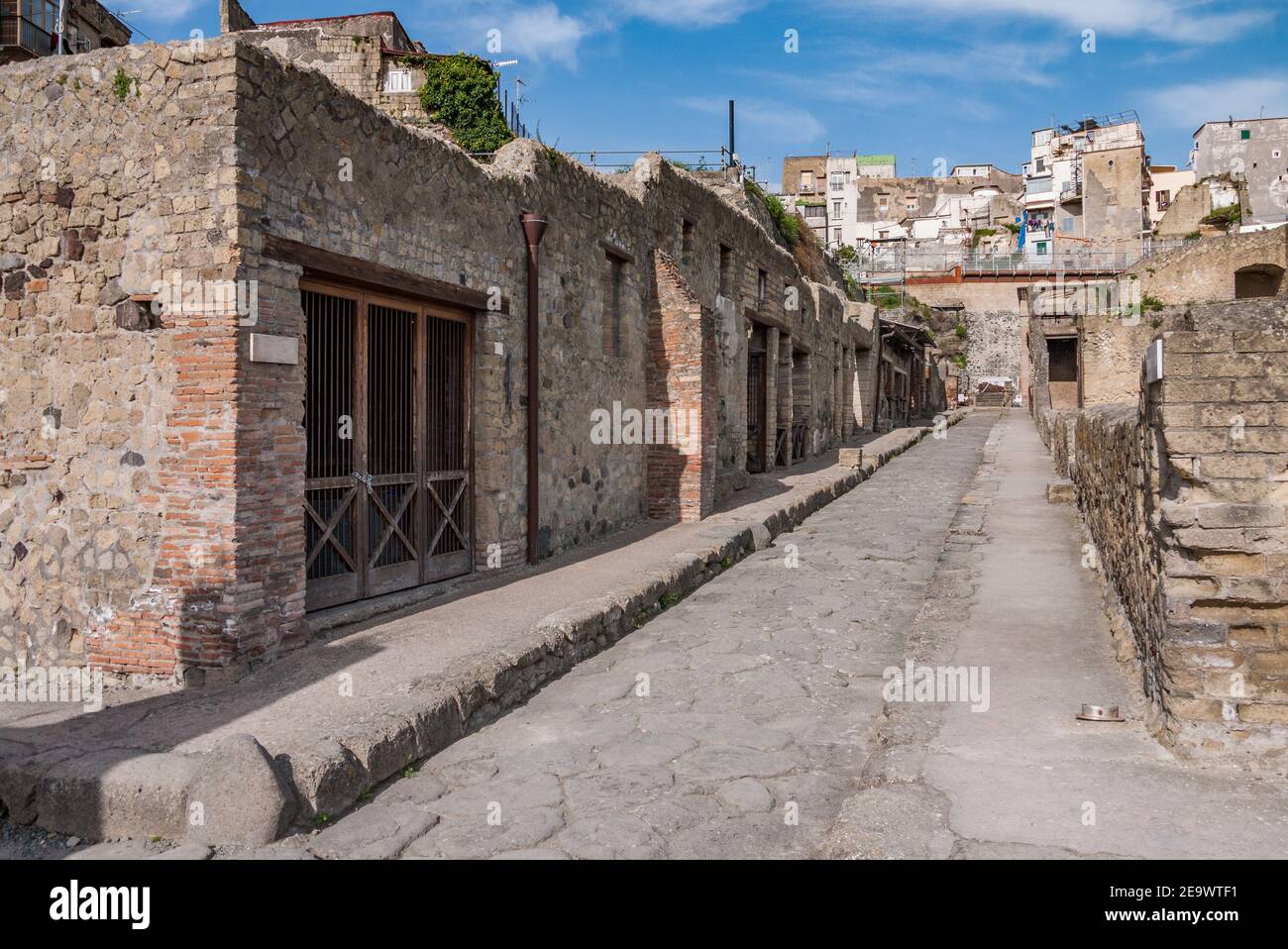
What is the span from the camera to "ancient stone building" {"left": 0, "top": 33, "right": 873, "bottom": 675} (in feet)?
17.7

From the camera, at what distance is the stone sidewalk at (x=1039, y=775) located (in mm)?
3299

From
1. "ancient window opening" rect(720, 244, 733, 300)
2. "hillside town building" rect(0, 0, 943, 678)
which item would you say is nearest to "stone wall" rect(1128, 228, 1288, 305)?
"ancient window opening" rect(720, 244, 733, 300)

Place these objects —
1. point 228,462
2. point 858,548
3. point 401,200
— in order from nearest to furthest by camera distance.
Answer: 1. point 228,462
2. point 401,200
3. point 858,548

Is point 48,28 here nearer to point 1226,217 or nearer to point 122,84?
point 122,84

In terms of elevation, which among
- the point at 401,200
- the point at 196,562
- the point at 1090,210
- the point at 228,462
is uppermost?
the point at 1090,210

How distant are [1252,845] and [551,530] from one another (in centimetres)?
673

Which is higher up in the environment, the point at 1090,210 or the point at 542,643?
the point at 1090,210

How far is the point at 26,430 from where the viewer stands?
19.8ft

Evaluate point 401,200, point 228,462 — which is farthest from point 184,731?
point 401,200

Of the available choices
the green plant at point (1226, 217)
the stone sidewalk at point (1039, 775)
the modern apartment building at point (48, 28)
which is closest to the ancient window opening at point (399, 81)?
the modern apartment building at point (48, 28)

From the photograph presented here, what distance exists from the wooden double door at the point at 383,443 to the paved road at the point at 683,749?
5.92ft

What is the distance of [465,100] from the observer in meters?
22.4

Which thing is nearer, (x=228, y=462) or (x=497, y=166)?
(x=228, y=462)
